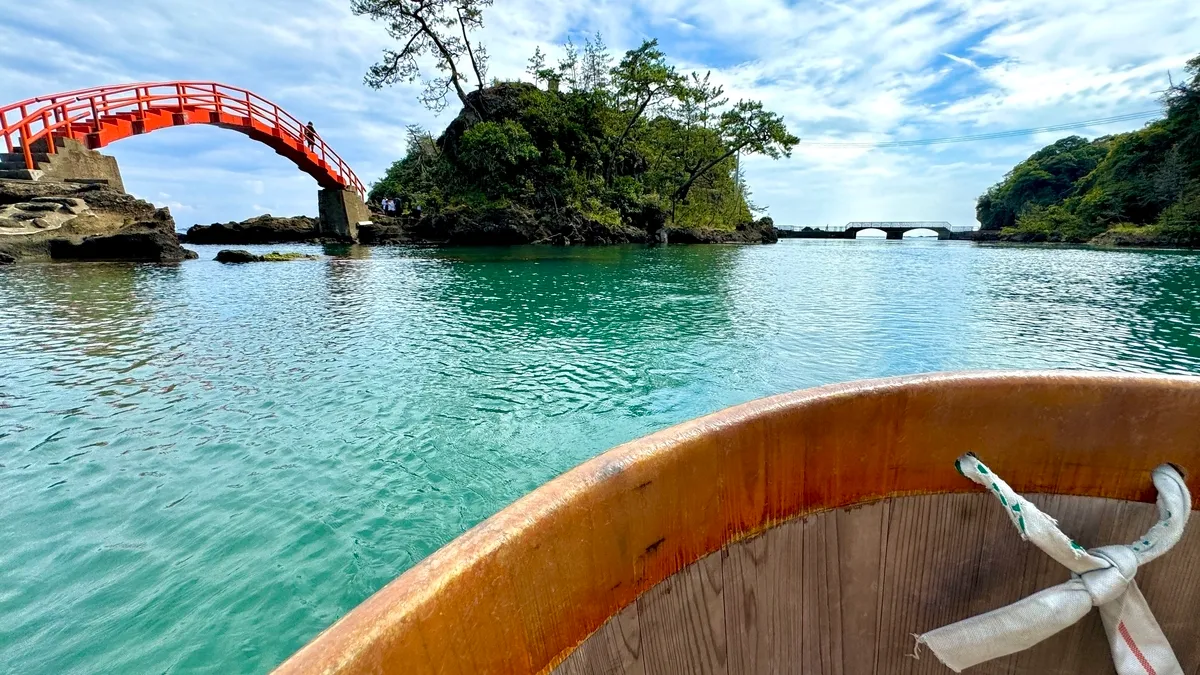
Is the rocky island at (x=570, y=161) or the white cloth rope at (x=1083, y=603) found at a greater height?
the rocky island at (x=570, y=161)

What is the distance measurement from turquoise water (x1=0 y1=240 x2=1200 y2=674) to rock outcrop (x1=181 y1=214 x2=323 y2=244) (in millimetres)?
16488

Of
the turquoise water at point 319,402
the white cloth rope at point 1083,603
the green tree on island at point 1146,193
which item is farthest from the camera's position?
the green tree on island at point 1146,193

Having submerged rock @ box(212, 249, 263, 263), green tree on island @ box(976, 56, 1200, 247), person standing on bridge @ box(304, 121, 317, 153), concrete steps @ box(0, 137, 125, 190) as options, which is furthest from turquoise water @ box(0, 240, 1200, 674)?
green tree on island @ box(976, 56, 1200, 247)

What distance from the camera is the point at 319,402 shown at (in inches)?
172

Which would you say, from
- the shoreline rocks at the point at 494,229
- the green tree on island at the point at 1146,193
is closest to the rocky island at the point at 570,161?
the shoreline rocks at the point at 494,229

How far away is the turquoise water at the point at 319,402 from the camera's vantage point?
7.34 feet

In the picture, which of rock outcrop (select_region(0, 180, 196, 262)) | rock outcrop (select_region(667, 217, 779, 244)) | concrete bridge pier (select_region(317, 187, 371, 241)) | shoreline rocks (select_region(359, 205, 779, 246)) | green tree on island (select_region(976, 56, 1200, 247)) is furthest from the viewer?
rock outcrop (select_region(667, 217, 779, 244))

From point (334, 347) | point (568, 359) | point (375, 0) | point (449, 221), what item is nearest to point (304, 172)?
point (449, 221)

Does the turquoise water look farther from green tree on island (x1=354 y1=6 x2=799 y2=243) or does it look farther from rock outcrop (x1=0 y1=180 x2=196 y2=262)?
green tree on island (x1=354 y1=6 x2=799 y2=243)

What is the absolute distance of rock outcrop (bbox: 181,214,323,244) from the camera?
25875 mm

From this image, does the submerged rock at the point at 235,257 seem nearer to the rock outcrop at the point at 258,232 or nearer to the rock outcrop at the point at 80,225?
the rock outcrop at the point at 80,225

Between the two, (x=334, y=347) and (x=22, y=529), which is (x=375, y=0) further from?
(x=22, y=529)

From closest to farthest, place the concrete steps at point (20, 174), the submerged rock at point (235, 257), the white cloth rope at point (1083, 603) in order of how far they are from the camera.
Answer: the white cloth rope at point (1083, 603), the concrete steps at point (20, 174), the submerged rock at point (235, 257)

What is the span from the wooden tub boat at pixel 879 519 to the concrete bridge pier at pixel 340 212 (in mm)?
27806
